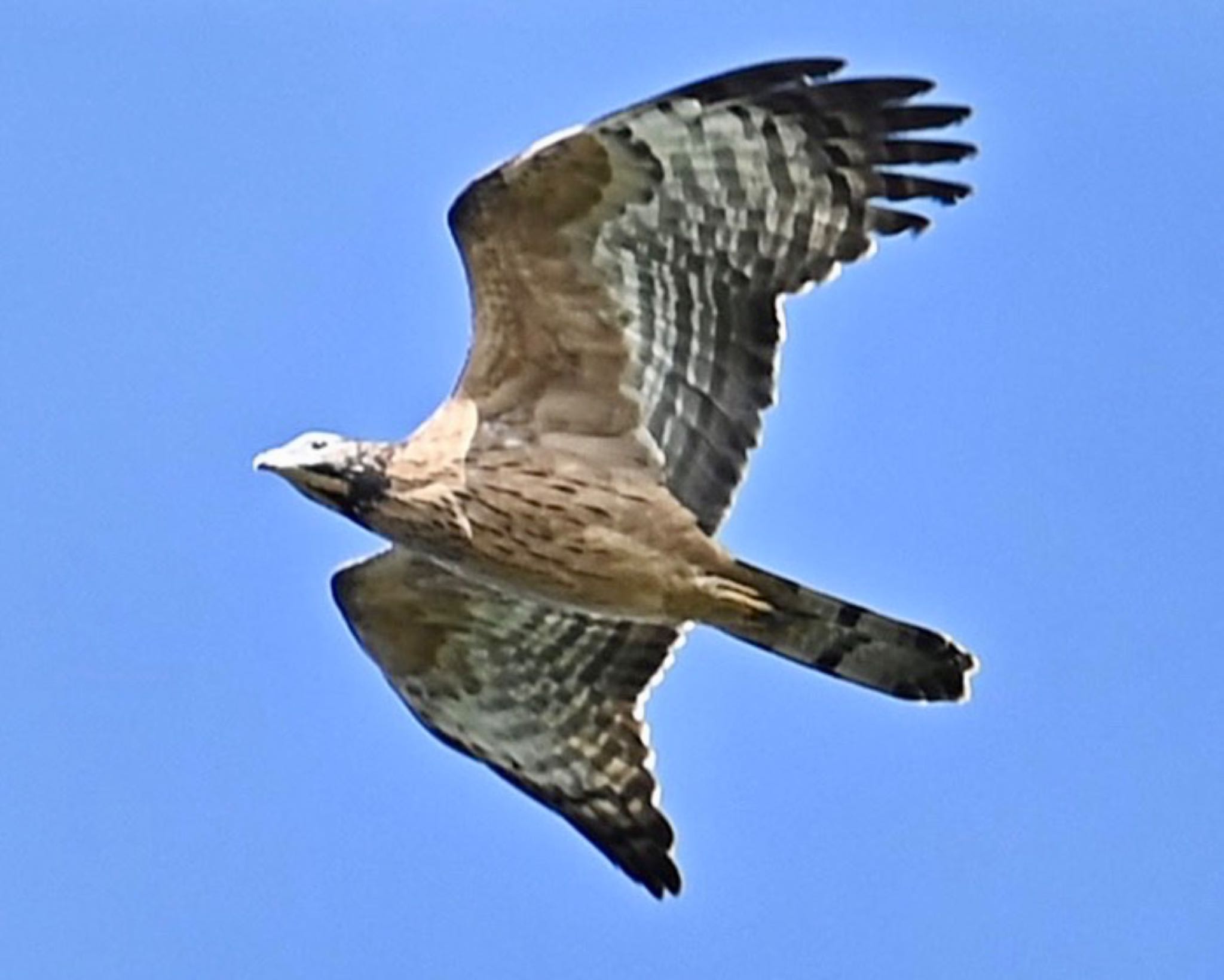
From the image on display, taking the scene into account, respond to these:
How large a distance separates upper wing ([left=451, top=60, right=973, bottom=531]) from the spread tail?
43 cm

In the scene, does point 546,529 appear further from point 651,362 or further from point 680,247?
point 680,247

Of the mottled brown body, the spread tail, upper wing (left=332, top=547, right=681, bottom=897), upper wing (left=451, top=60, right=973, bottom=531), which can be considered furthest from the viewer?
upper wing (left=332, top=547, right=681, bottom=897)

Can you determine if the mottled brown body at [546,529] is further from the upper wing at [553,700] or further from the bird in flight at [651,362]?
the upper wing at [553,700]

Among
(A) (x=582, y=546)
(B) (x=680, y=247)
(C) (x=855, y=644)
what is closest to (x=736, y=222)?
(B) (x=680, y=247)

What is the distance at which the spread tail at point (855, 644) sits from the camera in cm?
1373

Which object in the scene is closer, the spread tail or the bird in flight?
the bird in flight

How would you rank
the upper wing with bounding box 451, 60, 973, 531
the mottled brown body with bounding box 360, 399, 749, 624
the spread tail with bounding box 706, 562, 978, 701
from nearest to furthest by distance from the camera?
1. the upper wing with bounding box 451, 60, 973, 531
2. the mottled brown body with bounding box 360, 399, 749, 624
3. the spread tail with bounding box 706, 562, 978, 701

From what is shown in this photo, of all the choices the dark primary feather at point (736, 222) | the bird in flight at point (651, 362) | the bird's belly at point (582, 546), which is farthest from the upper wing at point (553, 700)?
the dark primary feather at point (736, 222)

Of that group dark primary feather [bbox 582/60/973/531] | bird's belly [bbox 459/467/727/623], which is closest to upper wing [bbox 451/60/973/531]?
dark primary feather [bbox 582/60/973/531]

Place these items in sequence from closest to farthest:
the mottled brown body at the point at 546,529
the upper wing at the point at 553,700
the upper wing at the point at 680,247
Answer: the upper wing at the point at 680,247
the mottled brown body at the point at 546,529
the upper wing at the point at 553,700

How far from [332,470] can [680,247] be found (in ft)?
4.84

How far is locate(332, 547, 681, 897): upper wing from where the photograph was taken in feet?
48.4

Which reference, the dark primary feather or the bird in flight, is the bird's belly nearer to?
the bird in flight

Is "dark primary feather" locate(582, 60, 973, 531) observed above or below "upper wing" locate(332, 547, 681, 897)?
above
